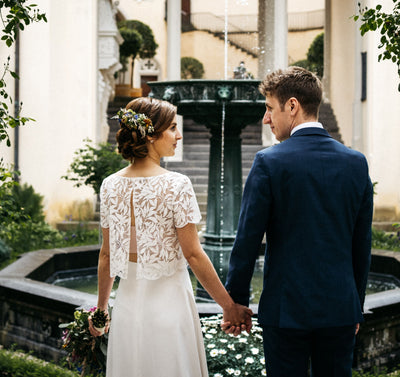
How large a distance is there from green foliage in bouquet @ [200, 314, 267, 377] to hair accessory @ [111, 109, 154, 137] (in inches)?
63.1

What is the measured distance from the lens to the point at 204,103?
15.8 feet

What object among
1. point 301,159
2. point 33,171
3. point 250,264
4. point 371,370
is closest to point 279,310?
point 250,264

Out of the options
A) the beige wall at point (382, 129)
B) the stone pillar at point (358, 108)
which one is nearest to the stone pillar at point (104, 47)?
the beige wall at point (382, 129)

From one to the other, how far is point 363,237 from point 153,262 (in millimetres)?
817

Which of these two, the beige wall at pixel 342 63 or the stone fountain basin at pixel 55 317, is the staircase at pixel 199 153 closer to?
the beige wall at pixel 342 63

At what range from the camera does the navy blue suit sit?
2.14 meters

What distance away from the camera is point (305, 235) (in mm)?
2146

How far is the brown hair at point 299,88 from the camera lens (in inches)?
87.0

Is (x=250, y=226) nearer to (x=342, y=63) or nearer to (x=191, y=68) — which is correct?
(x=342, y=63)

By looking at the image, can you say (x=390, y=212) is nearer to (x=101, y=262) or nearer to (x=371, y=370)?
(x=371, y=370)

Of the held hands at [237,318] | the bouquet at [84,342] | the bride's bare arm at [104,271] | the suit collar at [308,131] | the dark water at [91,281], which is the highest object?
the suit collar at [308,131]

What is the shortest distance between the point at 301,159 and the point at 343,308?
53 centimetres

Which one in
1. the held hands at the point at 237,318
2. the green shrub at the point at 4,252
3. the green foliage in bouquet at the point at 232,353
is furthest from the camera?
the green shrub at the point at 4,252

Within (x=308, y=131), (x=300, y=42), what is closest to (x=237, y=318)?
(x=308, y=131)
